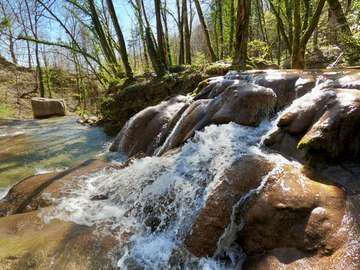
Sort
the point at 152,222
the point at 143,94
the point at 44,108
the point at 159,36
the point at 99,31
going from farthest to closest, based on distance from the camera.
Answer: the point at 44,108
the point at 99,31
the point at 159,36
the point at 143,94
the point at 152,222

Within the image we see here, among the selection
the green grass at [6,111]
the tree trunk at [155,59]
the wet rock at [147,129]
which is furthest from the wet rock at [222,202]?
the green grass at [6,111]

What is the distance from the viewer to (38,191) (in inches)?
194

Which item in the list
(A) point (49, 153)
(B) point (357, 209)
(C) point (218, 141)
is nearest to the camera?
(B) point (357, 209)

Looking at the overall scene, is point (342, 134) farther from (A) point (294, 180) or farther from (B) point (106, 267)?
(B) point (106, 267)

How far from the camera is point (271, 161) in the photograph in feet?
12.1

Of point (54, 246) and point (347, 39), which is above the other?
point (347, 39)

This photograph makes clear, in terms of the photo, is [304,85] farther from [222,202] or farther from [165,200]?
[165,200]

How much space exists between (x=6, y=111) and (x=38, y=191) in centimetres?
1381

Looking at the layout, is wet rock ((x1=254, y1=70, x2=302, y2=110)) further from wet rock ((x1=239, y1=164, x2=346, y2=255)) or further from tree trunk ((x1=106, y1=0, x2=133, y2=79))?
tree trunk ((x1=106, y1=0, x2=133, y2=79))

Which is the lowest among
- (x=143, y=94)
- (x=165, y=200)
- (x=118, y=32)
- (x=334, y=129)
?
(x=165, y=200)

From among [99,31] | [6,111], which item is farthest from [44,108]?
[99,31]

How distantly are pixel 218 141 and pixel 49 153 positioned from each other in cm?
495

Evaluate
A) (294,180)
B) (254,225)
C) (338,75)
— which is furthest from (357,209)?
(338,75)

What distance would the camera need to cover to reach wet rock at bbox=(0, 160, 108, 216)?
15.1 feet
